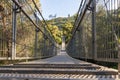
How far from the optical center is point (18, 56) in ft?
36.7

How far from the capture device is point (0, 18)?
9805 mm

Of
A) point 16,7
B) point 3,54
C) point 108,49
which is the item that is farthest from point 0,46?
point 108,49

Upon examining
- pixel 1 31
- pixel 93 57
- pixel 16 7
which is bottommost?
pixel 93 57

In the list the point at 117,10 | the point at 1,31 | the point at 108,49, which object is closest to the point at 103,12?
the point at 108,49

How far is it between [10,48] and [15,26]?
2.76 feet

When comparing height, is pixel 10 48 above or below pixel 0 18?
below

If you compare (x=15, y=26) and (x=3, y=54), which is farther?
(x=15, y=26)

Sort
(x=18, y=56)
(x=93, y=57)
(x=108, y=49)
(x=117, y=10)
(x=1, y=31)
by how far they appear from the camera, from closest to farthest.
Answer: (x=117, y=10), (x=108, y=49), (x=1, y=31), (x=18, y=56), (x=93, y=57)

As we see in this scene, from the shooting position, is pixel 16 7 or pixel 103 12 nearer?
pixel 103 12

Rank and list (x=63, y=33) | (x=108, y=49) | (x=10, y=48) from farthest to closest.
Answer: (x=63, y=33) < (x=10, y=48) < (x=108, y=49)

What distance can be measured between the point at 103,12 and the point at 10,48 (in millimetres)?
3023

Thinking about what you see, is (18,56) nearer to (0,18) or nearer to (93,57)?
(0,18)

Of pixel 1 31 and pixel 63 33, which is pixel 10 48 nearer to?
pixel 1 31

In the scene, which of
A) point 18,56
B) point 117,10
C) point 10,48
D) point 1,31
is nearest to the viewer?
point 117,10
